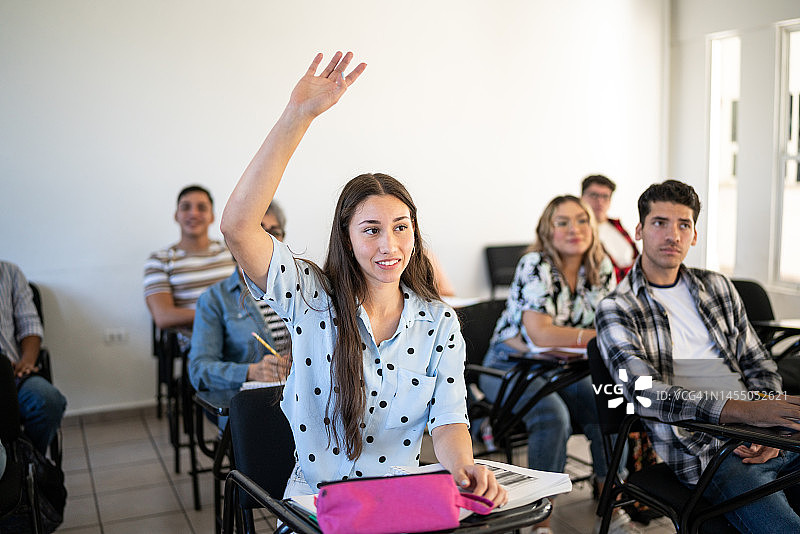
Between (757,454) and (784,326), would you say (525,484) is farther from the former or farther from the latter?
(784,326)

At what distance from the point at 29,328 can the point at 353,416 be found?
2.57 metres

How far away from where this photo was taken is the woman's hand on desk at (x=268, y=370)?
2.47 meters

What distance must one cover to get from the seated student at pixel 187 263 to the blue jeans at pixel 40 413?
93cm

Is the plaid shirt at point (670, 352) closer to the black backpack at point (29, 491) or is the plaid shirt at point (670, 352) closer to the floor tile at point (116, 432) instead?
the black backpack at point (29, 491)

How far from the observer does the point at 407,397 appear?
5.64ft

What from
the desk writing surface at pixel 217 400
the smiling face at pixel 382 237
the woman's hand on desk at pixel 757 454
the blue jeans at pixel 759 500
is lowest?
the blue jeans at pixel 759 500

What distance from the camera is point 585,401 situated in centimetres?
296

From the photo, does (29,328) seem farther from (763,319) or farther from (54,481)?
(763,319)

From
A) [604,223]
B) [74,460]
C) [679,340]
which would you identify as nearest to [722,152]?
[604,223]

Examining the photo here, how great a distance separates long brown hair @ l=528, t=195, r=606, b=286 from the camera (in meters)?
3.19

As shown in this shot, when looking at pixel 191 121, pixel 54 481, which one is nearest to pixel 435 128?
pixel 191 121

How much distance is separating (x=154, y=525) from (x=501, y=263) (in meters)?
3.15

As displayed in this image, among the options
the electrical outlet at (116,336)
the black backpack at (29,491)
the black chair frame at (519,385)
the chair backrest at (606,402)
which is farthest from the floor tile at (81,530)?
the chair backrest at (606,402)

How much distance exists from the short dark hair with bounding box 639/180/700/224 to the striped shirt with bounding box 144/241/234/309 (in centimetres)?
252
